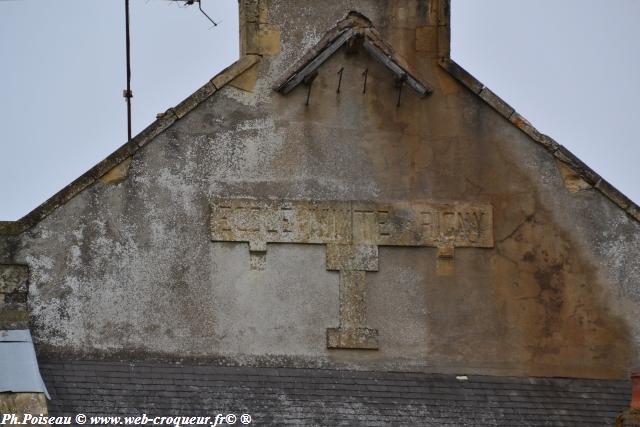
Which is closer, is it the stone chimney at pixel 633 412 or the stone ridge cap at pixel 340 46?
the stone chimney at pixel 633 412

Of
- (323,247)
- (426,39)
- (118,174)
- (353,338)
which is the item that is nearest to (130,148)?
(118,174)

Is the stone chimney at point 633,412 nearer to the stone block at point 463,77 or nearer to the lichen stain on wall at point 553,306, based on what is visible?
the lichen stain on wall at point 553,306

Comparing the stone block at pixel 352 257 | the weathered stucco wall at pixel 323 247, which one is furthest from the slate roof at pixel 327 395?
the stone block at pixel 352 257

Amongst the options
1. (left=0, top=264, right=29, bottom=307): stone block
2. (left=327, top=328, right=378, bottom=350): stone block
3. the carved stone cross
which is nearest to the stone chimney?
the carved stone cross

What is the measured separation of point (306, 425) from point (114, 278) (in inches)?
109

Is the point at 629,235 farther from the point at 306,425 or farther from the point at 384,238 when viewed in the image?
the point at 306,425

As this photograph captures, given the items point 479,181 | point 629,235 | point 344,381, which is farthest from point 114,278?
point 629,235

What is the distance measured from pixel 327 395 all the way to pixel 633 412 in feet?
11.1

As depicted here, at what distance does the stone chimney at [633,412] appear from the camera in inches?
886

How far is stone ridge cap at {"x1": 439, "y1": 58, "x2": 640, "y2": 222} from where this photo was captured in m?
25.2

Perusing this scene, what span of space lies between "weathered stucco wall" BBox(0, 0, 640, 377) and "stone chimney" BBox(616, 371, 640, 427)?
6.14 ft

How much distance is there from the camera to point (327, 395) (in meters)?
23.8

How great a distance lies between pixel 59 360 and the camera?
23719mm

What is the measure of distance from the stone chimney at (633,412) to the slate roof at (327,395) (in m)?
1.22
